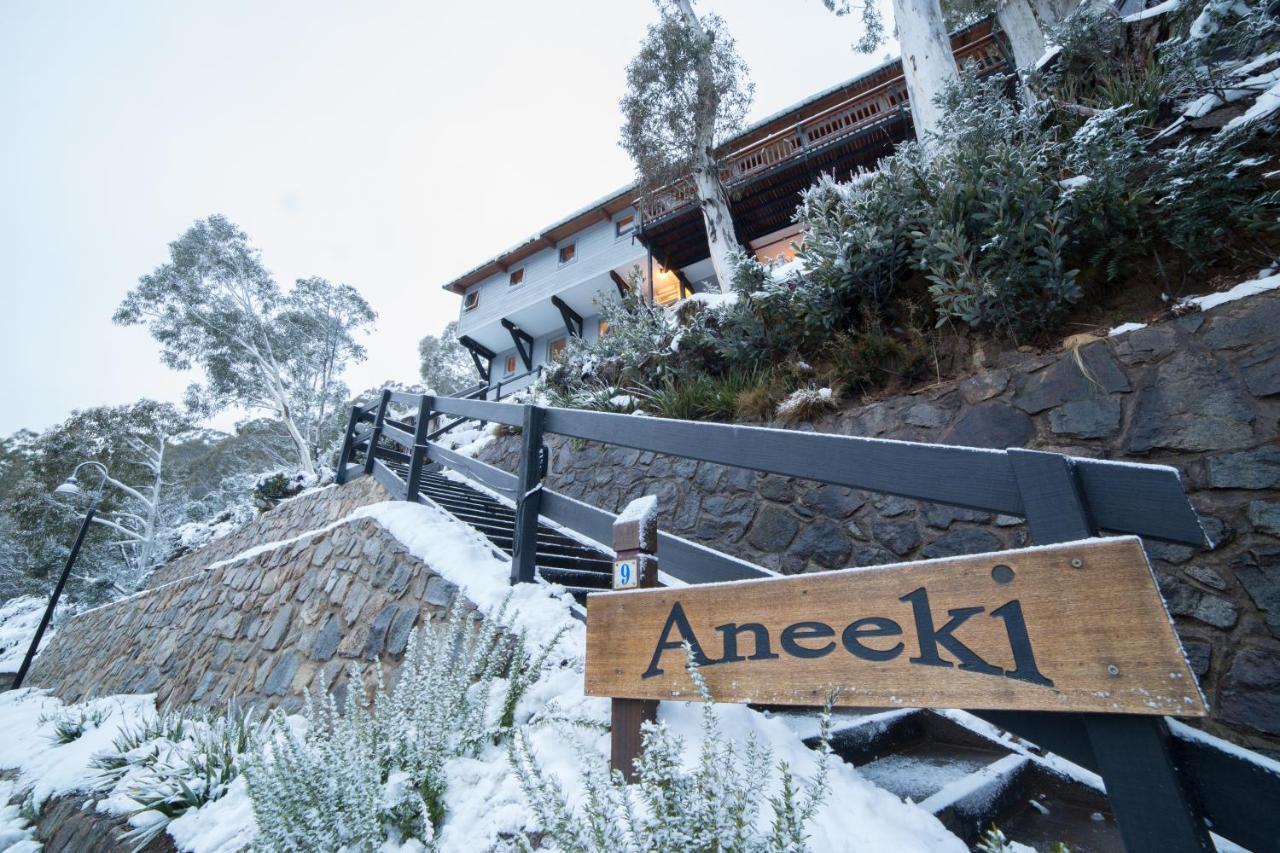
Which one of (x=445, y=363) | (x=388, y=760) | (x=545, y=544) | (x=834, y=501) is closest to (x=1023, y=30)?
(x=834, y=501)

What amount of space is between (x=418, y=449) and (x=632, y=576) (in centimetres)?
303

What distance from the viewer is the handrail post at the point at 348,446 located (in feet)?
22.0

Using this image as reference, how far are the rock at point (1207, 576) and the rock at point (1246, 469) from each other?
0.36 m

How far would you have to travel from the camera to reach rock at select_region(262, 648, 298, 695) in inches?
122

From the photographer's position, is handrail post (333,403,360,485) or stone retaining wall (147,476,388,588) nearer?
handrail post (333,403,360,485)

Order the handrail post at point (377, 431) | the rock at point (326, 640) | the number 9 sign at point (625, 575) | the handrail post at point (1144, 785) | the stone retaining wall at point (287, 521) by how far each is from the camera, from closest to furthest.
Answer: the handrail post at point (1144, 785)
the number 9 sign at point (625, 575)
the rock at point (326, 640)
the handrail post at point (377, 431)
the stone retaining wall at point (287, 521)

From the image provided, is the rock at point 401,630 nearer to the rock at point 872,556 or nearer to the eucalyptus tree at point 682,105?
the rock at point 872,556

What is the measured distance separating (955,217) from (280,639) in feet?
16.7

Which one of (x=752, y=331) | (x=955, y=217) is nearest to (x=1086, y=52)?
(x=955, y=217)

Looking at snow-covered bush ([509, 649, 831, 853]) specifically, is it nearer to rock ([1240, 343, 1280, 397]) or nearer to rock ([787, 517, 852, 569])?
rock ([787, 517, 852, 569])

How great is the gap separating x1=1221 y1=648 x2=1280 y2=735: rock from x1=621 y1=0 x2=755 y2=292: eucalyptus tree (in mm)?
8272

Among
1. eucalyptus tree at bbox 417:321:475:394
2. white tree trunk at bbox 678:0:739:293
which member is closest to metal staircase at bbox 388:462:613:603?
white tree trunk at bbox 678:0:739:293

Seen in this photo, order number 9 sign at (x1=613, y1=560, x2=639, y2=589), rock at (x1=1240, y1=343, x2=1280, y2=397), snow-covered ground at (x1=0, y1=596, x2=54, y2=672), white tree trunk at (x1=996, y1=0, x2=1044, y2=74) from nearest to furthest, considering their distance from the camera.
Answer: number 9 sign at (x1=613, y1=560, x2=639, y2=589) → rock at (x1=1240, y1=343, x2=1280, y2=397) → white tree trunk at (x1=996, y1=0, x2=1044, y2=74) → snow-covered ground at (x1=0, y1=596, x2=54, y2=672)

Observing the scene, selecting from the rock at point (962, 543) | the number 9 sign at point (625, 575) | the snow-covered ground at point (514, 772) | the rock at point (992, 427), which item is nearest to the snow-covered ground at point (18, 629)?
the snow-covered ground at point (514, 772)
